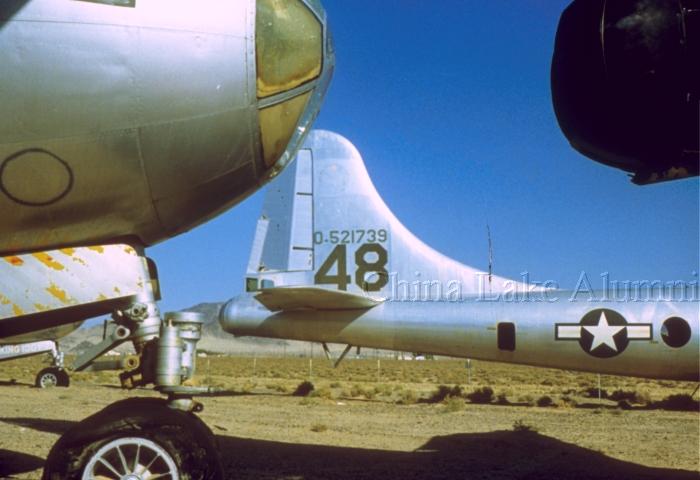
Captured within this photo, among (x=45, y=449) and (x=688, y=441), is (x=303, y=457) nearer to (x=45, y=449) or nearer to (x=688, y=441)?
(x=45, y=449)

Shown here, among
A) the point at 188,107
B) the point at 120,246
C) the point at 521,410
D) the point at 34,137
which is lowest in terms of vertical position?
the point at 521,410

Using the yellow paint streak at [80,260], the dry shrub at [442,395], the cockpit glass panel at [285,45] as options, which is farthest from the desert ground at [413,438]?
the cockpit glass panel at [285,45]

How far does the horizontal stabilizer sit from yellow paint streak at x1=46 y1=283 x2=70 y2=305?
8150 millimetres

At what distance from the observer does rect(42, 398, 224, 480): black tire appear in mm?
3596

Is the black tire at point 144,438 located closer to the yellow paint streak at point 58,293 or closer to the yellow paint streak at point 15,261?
the yellow paint streak at point 58,293

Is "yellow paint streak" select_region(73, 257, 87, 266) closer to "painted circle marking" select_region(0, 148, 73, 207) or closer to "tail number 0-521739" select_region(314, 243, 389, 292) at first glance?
"painted circle marking" select_region(0, 148, 73, 207)

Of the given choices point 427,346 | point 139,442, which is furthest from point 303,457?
point 427,346

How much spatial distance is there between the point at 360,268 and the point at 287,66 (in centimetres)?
996

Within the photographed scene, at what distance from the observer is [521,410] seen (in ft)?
49.0

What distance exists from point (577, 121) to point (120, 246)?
2.63 meters

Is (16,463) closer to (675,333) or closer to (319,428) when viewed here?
(319,428)

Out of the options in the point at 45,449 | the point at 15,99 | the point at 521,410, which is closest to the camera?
the point at 15,99

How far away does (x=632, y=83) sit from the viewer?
270 cm

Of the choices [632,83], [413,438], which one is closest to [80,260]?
[632,83]
